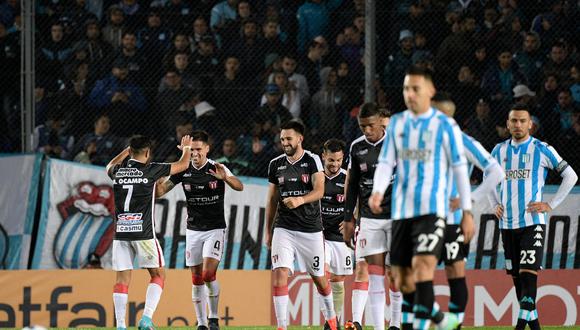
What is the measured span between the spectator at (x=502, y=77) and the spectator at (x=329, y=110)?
1.90 metres

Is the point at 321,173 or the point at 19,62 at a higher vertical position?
the point at 19,62

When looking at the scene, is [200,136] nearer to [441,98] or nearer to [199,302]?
[199,302]

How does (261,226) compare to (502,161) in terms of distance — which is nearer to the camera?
(502,161)

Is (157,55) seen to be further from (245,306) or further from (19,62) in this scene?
(245,306)

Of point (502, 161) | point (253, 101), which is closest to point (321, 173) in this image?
point (502, 161)

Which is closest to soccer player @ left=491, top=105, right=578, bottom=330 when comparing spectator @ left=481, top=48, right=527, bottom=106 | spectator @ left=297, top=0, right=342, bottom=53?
spectator @ left=481, top=48, right=527, bottom=106

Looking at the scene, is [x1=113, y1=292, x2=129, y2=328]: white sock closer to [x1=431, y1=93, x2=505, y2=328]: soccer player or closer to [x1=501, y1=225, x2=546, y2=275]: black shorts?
[x1=431, y1=93, x2=505, y2=328]: soccer player

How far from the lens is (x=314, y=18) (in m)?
14.7

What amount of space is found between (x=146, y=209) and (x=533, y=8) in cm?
705

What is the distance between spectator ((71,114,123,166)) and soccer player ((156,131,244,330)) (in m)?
2.98

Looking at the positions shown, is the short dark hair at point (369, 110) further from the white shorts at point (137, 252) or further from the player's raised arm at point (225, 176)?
the white shorts at point (137, 252)

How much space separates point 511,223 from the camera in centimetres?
961

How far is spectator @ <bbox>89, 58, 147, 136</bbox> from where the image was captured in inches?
542

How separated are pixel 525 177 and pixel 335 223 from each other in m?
2.39
